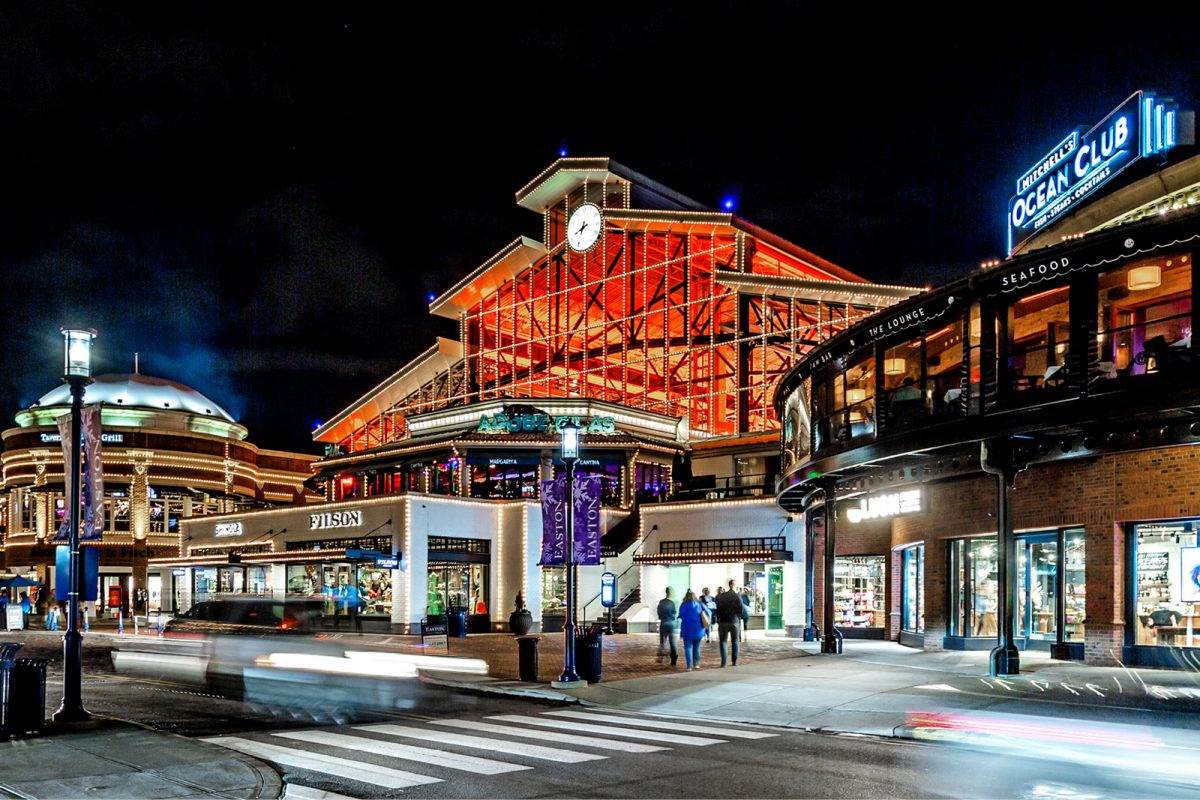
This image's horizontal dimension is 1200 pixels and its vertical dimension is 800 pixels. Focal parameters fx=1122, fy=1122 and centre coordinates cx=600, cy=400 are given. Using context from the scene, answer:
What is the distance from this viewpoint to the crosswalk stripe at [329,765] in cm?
1120

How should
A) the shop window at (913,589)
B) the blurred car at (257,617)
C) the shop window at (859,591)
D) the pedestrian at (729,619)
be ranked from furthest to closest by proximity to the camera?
the shop window at (859,591)
the shop window at (913,589)
the pedestrian at (729,619)
the blurred car at (257,617)

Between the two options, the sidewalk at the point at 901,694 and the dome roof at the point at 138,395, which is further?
the dome roof at the point at 138,395

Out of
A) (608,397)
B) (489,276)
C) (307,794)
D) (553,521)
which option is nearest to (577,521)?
(553,521)

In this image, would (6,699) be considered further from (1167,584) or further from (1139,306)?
(1139,306)

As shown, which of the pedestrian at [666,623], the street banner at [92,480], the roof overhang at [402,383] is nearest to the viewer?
the street banner at [92,480]

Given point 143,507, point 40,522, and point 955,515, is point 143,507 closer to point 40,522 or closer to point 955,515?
point 40,522

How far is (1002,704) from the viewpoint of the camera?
16.0 m

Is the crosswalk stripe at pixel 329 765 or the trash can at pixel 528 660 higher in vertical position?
the crosswalk stripe at pixel 329 765

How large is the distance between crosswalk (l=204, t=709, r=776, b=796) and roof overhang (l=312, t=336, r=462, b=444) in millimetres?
49881

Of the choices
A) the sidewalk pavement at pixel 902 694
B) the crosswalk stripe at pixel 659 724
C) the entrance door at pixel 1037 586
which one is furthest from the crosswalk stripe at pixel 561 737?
the entrance door at pixel 1037 586

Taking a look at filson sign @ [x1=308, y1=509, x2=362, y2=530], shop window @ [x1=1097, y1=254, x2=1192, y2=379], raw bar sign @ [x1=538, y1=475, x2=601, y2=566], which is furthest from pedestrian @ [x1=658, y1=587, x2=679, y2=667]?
filson sign @ [x1=308, y1=509, x2=362, y2=530]

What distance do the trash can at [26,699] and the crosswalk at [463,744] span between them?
2.17 meters

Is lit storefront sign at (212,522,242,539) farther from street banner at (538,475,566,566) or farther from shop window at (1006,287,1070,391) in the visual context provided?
shop window at (1006,287,1070,391)

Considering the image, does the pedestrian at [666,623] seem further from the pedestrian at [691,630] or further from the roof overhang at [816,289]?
the roof overhang at [816,289]
